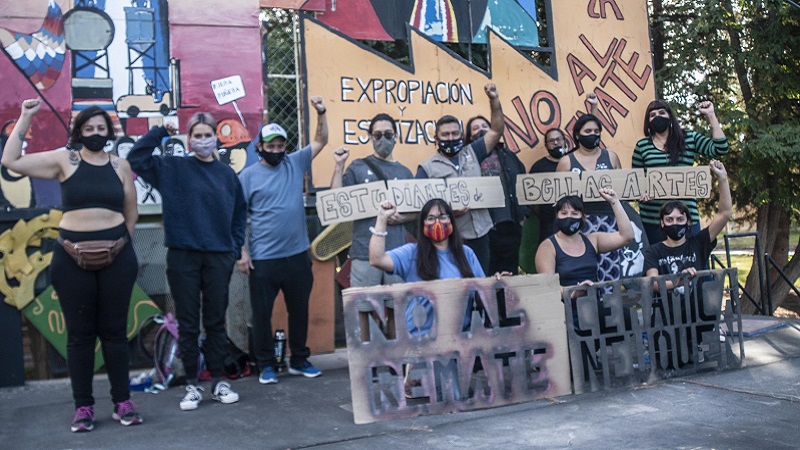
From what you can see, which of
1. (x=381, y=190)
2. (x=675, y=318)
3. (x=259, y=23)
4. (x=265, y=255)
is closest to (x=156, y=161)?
(x=265, y=255)

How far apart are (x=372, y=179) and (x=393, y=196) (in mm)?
331

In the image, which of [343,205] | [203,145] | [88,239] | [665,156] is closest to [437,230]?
[343,205]

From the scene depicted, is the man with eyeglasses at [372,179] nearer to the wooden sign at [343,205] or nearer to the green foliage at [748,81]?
the wooden sign at [343,205]

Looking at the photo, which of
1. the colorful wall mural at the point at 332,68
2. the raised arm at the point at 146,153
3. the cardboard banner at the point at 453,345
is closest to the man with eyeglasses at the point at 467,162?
the cardboard banner at the point at 453,345

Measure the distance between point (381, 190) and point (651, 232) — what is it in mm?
2426

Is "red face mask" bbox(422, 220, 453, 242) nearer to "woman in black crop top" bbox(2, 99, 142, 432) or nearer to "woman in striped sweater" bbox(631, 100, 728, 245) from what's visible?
"woman in black crop top" bbox(2, 99, 142, 432)

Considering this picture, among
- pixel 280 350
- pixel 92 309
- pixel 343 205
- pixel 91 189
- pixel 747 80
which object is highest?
pixel 747 80

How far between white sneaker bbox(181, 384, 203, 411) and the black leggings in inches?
15.5

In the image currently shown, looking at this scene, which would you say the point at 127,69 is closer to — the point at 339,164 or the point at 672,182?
the point at 339,164

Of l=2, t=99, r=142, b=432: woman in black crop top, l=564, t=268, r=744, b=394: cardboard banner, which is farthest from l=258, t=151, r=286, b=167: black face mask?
l=564, t=268, r=744, b=394: cardboard banner

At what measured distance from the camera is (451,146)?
6.41 metres

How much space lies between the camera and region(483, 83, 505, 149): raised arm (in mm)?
6301

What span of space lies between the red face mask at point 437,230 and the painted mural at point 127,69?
86.9 inches

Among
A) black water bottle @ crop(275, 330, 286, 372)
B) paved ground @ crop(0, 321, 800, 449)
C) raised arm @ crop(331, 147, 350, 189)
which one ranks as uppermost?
raised arm @ crop(331, 147, 350, 189)
